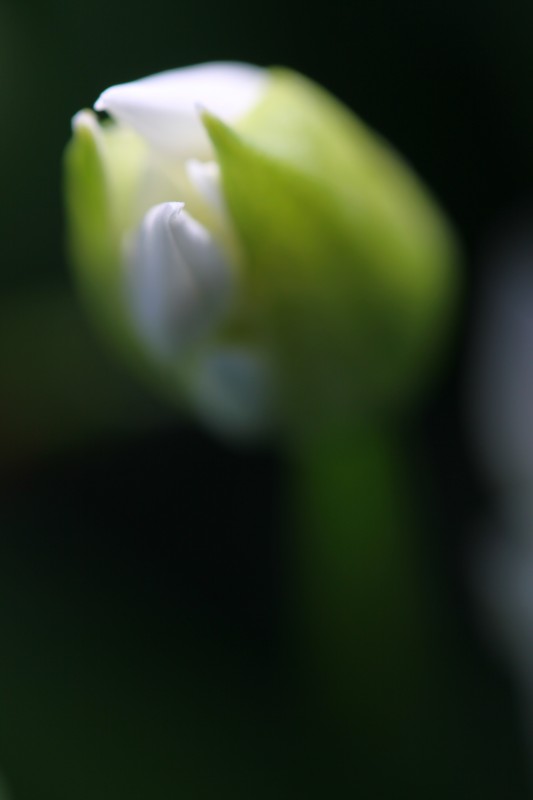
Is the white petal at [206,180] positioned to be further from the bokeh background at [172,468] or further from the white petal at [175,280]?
the bokeh background at [172,468]

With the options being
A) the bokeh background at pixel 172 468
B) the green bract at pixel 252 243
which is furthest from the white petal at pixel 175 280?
the bokeh background at pixel 172 468

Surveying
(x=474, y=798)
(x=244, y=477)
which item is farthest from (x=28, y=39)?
(x=474, y=798)

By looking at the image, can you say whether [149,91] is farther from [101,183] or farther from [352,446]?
[352,446]

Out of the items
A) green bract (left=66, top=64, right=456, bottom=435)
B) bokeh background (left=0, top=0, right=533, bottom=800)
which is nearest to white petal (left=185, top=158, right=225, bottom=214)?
green bract (left=66, top=64, right=456, bottom=435)

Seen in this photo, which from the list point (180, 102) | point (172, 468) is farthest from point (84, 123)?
point (172, 468)

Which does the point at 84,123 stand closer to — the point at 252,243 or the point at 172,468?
the point at 252,243

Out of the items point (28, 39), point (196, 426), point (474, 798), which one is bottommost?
point (474, 798)

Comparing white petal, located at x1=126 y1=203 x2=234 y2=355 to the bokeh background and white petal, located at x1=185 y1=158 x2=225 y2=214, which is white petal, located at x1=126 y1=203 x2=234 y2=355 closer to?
white petal, located at x1=185 y1=158 x2=225 y2=214
